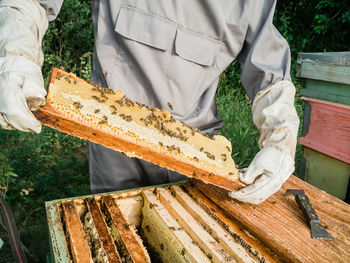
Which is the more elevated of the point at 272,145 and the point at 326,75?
the point at 326,75

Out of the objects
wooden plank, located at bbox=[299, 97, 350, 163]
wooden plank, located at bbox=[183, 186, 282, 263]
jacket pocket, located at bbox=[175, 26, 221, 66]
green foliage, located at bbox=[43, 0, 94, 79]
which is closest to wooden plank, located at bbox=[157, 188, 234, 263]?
wooden plank, located at bbox=[183, 186, 282, 263]

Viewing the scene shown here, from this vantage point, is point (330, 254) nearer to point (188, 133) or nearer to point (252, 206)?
point (252, 206)

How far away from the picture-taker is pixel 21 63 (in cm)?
152

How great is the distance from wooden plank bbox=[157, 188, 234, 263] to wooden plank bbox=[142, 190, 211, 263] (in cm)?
3

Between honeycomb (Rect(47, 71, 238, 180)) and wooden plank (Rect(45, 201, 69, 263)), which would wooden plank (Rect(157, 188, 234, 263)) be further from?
wooden plank (Rect(45, 201, 69, 263))

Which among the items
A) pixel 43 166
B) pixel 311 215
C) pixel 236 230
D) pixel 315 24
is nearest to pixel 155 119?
pixel 236 230

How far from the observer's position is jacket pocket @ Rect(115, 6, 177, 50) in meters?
2.12

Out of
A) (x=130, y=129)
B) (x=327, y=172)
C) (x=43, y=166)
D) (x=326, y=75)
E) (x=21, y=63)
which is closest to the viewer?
(x=130, y=129)

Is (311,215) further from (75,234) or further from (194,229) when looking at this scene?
(75,234)

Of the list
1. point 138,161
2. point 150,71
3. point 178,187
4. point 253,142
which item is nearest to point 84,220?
point 178,187

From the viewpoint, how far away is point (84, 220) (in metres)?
1.65

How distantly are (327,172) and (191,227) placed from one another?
2.34 metres

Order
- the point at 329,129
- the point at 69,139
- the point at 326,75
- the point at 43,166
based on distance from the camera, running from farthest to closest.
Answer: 1. the point at 69,139
2. the point at 43,166
3. the point at 329,129
4. the point at 326,75

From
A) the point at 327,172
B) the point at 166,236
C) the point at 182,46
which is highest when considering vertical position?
the point at 182,46
